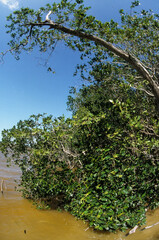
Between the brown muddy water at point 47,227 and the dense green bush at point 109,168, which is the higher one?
the dense green bush at point 109,168

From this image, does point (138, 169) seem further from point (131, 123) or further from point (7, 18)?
point (7, 18)

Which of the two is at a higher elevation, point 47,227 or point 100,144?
point 100,144

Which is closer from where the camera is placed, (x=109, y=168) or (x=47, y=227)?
(x=109, y=168)

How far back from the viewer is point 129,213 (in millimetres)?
4984

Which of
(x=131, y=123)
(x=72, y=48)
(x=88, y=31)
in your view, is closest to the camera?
(x=131, y=123)

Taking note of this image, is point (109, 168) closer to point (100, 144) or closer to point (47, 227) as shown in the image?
point (100, 144)

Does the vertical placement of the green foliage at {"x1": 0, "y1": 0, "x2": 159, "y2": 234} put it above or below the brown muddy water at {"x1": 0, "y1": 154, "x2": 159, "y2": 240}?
above

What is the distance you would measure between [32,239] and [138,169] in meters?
3.53

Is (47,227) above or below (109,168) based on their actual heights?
below

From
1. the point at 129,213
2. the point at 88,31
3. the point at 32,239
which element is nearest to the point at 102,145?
the point at 129,213

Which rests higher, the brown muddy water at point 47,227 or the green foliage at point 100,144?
the green foliage at point 100,144

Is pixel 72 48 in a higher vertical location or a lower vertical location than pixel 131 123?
higher

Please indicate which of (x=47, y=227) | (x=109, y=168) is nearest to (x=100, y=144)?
(x=109, y=168)

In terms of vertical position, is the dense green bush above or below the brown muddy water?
above
